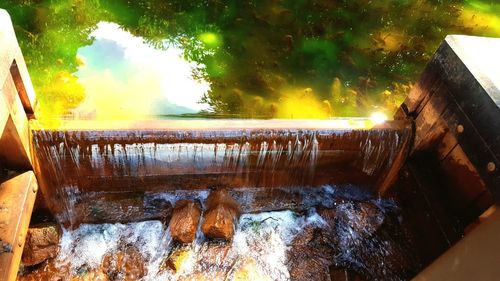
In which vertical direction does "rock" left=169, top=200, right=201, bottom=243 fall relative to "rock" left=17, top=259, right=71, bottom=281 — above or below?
above

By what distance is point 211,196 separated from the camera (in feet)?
12.7

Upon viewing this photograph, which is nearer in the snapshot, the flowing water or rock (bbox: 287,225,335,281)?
the flowing water

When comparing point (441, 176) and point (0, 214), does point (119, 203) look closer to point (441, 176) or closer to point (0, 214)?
point (0, 214)

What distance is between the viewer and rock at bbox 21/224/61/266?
333cm

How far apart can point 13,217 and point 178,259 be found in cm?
149

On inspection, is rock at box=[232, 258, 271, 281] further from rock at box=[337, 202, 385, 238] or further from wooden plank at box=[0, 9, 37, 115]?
wooden plank at box=[0, 9, 37, 115]

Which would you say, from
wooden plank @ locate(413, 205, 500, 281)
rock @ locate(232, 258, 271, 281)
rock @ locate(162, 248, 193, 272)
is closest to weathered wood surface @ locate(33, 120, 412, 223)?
rock @ locate(162, 248, 193, 272)

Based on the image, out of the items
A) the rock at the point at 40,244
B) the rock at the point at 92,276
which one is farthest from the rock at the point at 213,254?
the rock at the point at 40,244

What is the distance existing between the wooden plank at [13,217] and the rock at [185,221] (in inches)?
51.9

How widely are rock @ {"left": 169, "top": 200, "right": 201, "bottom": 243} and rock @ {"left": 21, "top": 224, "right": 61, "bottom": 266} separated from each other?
1.12 metres

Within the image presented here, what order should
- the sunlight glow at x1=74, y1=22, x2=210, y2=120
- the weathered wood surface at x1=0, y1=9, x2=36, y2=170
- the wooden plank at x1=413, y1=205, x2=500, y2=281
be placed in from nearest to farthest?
1. the wooden plank at x1=413, y1=205, x2=500, y2=281
2. the weathered wood surface at x1=0, y1=9, x2=36, y2=170
3. the sunlight glow at x1=74, y1=22, x2=210, y2=120

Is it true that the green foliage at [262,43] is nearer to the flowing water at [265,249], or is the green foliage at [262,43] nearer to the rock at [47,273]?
the flowing water at [265,249]

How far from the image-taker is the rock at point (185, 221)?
11.9 ft

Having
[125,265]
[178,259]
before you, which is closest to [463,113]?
[178,259]
